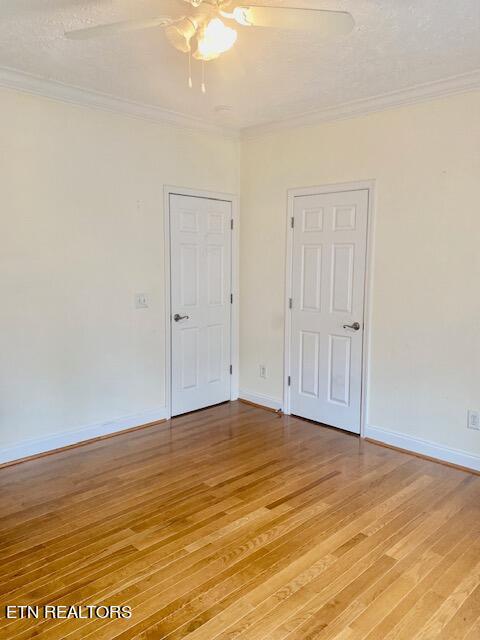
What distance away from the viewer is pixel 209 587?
2.20 meters

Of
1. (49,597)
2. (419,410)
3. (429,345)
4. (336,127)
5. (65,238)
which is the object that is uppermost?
(336,127)

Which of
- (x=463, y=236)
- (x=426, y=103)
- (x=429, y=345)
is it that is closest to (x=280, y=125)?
(x=426, y=103)

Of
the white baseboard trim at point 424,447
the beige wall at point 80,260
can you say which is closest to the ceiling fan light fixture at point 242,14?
the beige wall at point 80,260

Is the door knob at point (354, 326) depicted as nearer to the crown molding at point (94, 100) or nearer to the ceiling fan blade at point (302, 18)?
the crown molding at point (94, 100)

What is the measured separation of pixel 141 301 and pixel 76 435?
1.20 m

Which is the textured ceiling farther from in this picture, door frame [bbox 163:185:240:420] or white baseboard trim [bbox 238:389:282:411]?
white baseboard trim [bbox 238:389:282:411]

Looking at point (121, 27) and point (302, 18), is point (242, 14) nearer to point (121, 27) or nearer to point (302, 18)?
point (302, 18)

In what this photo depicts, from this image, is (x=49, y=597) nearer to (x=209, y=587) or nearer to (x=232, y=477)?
(x=209, y=587)

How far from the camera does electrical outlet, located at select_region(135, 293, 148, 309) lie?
4.11 metres

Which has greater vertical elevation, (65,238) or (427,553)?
(65,238)

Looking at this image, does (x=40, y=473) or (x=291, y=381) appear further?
(x=291, y=381)

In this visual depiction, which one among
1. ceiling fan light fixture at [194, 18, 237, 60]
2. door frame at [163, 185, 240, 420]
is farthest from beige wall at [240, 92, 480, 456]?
ceiling fan light fixture at [194, 18, 237, 60]

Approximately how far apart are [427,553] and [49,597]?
1826 mm

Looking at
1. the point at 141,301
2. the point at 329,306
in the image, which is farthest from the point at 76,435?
the point at 329,306
